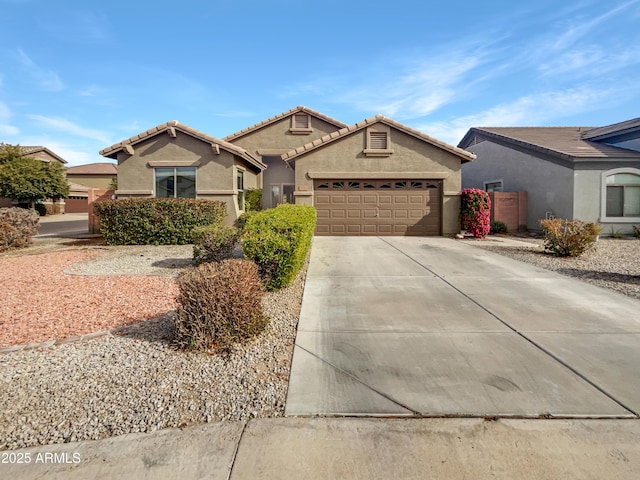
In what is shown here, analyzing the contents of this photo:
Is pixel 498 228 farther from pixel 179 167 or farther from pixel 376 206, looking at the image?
pixel 179 167

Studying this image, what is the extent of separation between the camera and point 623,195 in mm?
16141

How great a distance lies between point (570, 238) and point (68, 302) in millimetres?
12281

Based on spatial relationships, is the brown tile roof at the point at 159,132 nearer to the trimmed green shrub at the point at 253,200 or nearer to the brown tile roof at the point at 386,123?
the brown tile roof at the point at 386,123

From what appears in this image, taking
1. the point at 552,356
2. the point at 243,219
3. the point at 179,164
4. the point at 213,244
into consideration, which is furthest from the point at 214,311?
the point at 179,164

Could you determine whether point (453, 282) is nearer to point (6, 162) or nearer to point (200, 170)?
point (200, 170)

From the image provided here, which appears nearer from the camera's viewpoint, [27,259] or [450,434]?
[450,434]

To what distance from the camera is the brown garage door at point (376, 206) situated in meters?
16.3

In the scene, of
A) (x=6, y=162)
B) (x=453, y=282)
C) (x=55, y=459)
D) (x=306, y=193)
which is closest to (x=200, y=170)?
(x=306, y=193)

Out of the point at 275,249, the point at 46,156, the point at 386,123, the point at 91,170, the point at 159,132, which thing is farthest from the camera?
the point at 91,170

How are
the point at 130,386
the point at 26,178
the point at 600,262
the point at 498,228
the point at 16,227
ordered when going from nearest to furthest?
1. the point at 130,386
2. the point at 600,262
3. the point at 16,227
4. the point at 498,228
5. the point at 26,178

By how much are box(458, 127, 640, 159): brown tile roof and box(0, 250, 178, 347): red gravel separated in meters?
17.1

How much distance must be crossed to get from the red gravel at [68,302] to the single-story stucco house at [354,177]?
742 cm

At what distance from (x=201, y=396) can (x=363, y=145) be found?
14.3 metres

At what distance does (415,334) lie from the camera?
479cm
